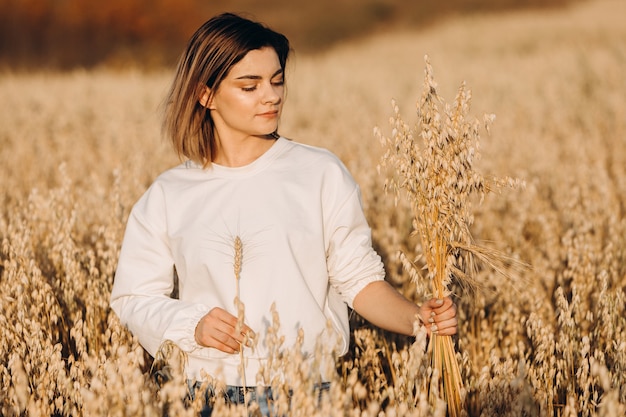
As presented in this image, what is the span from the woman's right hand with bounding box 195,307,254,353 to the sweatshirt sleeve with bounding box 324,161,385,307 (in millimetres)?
392

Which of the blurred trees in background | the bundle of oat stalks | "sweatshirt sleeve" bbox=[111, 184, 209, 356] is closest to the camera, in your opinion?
the bundle of oat stalks

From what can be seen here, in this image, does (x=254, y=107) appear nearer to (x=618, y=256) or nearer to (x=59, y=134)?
(x=618, y=256)

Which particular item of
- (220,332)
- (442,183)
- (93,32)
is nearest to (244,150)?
(220,332)

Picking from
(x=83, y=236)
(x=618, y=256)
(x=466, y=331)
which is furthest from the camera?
(x=83, y=236)

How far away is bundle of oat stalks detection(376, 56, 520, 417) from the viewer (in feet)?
5.93

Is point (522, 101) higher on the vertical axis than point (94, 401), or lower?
higher

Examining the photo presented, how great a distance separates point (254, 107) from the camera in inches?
88.1

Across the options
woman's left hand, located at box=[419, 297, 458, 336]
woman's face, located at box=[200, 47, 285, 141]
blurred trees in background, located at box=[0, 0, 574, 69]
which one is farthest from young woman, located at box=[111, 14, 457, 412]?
blurred trees in background, located at box=[0, 0, 574, 69]

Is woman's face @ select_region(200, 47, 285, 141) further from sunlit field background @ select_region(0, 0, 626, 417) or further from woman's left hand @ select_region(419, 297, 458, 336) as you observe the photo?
woman's left hand @ select_region(419, 297, 458, 336)

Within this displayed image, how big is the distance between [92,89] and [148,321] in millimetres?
9300

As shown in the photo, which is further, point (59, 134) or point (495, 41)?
point (495, 41)

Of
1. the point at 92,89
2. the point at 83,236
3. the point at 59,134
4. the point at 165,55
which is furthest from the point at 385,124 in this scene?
the point at 165,55

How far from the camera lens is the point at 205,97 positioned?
2.37m

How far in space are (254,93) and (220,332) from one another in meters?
0.78
